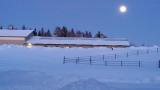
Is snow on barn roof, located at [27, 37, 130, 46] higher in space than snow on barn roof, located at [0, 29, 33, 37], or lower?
lower

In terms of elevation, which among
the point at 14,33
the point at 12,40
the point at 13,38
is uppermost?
the point at 14,33

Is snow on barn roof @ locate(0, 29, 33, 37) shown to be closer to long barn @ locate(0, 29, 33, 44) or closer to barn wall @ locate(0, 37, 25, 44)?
long barn @ locate(0, 29, 33, 44)

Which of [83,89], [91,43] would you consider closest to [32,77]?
[83,89]

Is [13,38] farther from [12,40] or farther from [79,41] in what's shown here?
[79,41]

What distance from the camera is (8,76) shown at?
2217cm

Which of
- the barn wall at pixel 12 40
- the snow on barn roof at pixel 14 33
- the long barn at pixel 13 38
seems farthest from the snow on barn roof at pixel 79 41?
the snow on barn roof at pixel 14 33

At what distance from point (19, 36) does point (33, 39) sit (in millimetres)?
4255

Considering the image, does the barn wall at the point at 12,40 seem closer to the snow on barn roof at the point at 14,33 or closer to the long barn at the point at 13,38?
the long barn at the point at 13,38

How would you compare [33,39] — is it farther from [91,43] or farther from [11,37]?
[91,43]

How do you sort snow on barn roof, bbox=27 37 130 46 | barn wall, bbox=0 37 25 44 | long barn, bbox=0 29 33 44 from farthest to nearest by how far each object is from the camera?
barn wall, bbox=0 37 25 44, long barn, bbox=0 29 33 44, snow on barn roof, bbox=27 37 130 46

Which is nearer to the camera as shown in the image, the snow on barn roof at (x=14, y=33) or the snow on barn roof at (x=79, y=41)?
the snow on barn roof at (x=79, y=41)

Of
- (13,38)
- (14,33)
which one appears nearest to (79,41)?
(13,38)

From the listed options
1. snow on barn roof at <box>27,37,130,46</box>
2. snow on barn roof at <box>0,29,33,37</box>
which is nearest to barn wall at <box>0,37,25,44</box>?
snow on barn roof at <box>0,29,33,37</box>

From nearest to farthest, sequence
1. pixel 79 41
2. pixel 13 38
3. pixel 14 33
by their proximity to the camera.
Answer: pixel 79 41 → pixel 13 38 → pixel 14 33
